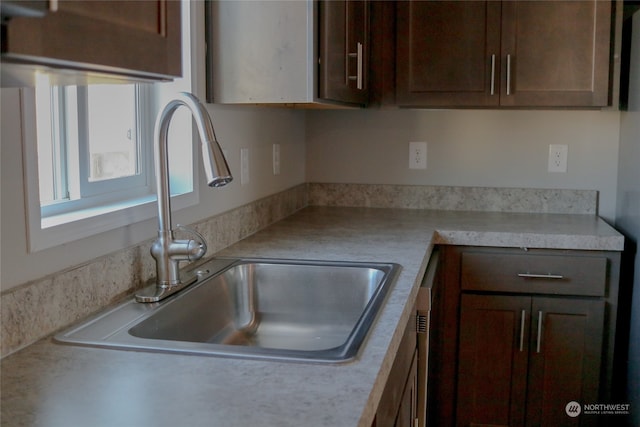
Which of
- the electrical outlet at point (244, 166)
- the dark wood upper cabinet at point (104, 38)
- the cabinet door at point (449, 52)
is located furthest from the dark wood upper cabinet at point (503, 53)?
the dark wood upper cabinet at point (104, 38)

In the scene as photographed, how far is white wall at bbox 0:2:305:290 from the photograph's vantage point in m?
1.13

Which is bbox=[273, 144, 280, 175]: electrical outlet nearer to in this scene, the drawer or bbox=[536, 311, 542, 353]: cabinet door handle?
the drawer

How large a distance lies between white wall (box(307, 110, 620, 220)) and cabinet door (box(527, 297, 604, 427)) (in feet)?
2.11

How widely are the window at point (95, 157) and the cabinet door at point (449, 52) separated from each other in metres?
1.07

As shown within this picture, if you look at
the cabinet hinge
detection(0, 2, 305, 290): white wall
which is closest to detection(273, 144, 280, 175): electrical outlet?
detection(0, 2, 305, 290): white wall

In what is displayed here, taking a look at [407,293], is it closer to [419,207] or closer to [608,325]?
[608,325]

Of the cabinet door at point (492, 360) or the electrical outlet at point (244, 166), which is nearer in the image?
the electrical outlet at point (244, 166)

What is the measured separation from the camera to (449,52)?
8.54ft

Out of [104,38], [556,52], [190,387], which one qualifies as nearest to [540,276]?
[556,52]

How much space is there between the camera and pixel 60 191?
1495mm

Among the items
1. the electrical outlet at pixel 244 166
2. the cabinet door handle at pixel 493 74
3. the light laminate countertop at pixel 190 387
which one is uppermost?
the cabinet door handle at pixel 493 74

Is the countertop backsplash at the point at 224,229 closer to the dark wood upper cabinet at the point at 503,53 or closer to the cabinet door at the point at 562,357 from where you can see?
the dark wood upper cabinet at the point at 503,53

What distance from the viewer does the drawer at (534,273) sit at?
2.33 meters

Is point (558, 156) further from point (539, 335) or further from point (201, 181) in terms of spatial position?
point (201, 181)
